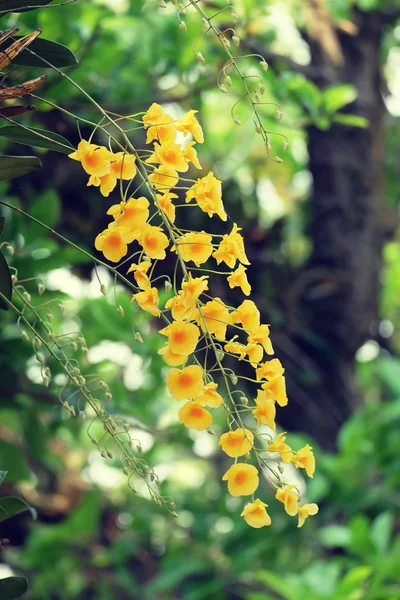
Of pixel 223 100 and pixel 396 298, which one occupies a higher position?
pixel 223 100

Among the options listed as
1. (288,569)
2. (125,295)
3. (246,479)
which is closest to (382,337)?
(288,569)

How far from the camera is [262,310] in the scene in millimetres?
1552

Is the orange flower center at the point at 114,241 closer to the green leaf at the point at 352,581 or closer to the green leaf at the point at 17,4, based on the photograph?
the green leaf at the point at 17,4

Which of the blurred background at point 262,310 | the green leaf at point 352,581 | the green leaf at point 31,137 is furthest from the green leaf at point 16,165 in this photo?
the green leaf at point 352,581

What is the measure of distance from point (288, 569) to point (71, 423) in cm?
73

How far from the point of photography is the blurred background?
1.33 m

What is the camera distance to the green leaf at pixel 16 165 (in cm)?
56

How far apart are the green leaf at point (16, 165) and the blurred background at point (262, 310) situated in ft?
2.14

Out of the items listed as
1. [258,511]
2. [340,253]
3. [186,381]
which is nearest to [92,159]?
[186,381]

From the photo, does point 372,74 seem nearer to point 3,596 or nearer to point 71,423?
point 71,423

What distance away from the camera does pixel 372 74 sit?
6.16 feet

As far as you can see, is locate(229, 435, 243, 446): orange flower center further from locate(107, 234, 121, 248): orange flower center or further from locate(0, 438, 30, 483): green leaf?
locate(0, 438, 30, 483): green leaf

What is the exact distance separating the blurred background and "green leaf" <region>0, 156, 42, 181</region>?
65 centimetres

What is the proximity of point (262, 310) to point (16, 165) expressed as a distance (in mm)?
1032
